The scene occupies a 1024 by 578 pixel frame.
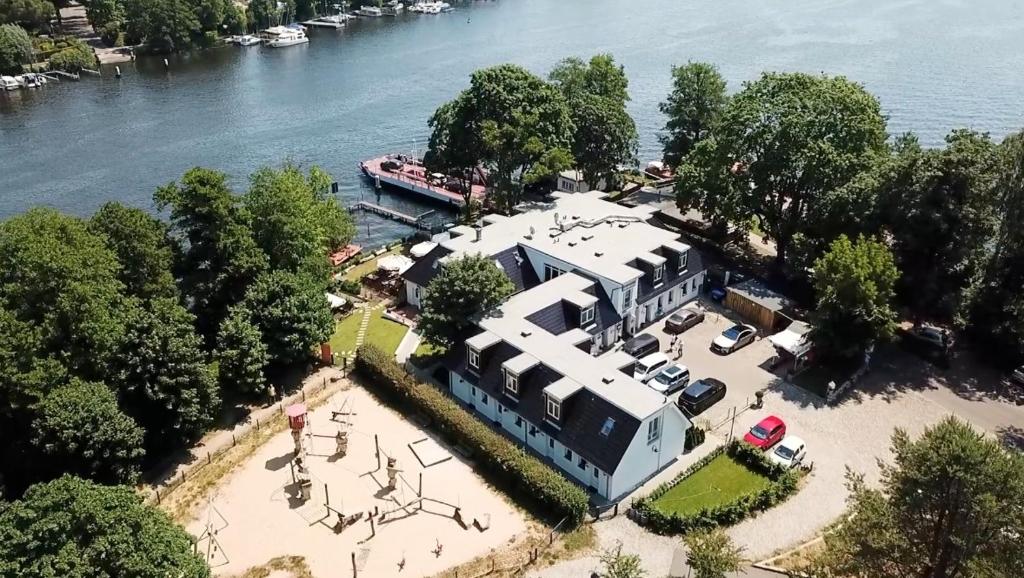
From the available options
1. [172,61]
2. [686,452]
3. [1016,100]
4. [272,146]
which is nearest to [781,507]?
[686,452]

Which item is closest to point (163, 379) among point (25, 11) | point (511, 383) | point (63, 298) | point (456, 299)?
point (63, 298)

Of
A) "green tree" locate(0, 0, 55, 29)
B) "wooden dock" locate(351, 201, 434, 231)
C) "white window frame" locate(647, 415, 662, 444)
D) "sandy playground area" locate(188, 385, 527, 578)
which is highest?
"green tree" locate(0, 0, 55, 29)

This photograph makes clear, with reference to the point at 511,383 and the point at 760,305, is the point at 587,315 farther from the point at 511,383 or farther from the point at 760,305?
the point at 760,305

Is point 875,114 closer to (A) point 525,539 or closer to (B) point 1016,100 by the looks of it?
(A) point 525,539

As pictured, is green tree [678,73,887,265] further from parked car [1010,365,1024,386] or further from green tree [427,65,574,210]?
parked car [1010,365,1024,386]

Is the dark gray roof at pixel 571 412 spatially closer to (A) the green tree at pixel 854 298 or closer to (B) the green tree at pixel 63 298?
(A) the green tree at pixel 854 298

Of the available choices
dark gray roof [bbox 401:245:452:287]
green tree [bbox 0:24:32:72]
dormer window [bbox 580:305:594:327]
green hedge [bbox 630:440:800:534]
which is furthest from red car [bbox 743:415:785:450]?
green tree [bbox 0:24:32:72]
